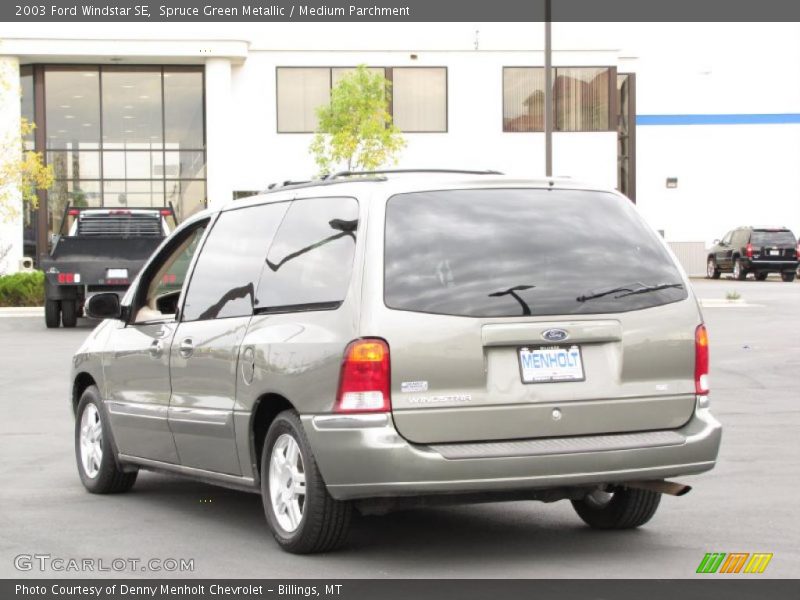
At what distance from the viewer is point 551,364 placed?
686cm

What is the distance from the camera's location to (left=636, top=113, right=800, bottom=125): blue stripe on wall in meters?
58.0

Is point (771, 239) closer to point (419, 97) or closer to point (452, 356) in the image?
point (419, 97)

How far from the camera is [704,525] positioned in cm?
791

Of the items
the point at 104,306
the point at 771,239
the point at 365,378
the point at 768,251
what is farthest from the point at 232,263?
the point at 771,239

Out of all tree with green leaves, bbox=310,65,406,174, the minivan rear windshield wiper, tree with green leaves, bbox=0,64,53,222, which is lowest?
the minivan rear windshield wiper

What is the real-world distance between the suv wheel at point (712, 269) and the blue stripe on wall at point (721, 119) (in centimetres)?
725

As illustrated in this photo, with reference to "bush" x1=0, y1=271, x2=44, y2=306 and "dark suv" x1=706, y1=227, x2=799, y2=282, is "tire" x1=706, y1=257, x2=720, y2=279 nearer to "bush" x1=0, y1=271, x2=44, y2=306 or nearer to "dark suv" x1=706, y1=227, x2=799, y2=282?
"dark suv" x1=706, y1=227, x2=799, y2=282

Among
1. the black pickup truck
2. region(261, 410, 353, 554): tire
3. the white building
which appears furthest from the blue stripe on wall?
region(261, 410, 353, 554): tire

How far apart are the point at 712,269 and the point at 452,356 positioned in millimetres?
47742

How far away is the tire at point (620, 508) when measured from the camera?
A: 305 inches

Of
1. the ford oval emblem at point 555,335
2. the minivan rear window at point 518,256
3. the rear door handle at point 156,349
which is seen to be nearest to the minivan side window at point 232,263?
the rear door handle at point 156,349
